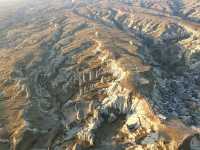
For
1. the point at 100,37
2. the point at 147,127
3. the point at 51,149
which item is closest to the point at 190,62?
the point at 100,37

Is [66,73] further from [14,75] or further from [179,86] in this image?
[179,86]

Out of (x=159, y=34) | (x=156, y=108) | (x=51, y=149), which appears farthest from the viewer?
(x=159, y=34)

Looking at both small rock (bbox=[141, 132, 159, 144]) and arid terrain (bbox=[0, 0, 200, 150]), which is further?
arid terrain (bbox=[0, 0, 200, 150])

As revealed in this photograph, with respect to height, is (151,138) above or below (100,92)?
above

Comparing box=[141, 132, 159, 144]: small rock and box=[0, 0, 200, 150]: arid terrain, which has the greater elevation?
box=[141, 132, 159, 144]: small rock

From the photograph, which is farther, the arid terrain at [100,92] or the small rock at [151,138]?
the arid terrain at [100,92]

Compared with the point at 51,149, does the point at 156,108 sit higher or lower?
higher

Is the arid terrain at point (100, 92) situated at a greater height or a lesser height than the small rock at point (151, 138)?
lesser

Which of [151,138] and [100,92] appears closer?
[151,138]
